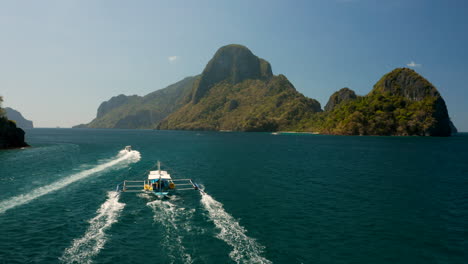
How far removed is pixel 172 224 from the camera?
93.8ft

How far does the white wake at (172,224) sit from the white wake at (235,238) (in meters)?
3.45

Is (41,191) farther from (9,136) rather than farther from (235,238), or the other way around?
(9,136)

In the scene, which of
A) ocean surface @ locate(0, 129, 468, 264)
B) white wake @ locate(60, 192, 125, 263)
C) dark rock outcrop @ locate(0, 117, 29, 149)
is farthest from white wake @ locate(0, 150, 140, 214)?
dark rock outcrop @ locate(0, 117, 29, 149)

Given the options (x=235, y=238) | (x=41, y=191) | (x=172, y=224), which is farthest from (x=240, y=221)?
(x=41, y=191)

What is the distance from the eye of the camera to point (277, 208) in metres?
34.7

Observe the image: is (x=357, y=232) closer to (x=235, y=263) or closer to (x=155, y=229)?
(x=235, y=263)

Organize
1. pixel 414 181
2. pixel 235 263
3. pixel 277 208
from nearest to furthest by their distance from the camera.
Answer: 1. pixel 235 263
2. pixel 277 208
3. pixel 414 181

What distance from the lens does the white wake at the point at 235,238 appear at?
69.4ft

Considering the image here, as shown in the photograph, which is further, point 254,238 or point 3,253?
point 254,238

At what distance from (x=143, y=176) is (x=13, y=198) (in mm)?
23144

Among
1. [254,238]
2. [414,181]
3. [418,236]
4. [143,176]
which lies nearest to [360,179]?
[414,181]

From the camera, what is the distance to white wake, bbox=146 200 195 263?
71.3ft

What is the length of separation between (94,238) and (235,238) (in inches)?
566

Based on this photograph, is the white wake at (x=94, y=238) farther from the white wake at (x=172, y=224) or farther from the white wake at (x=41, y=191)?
the white wake at (x=41, y=191)
